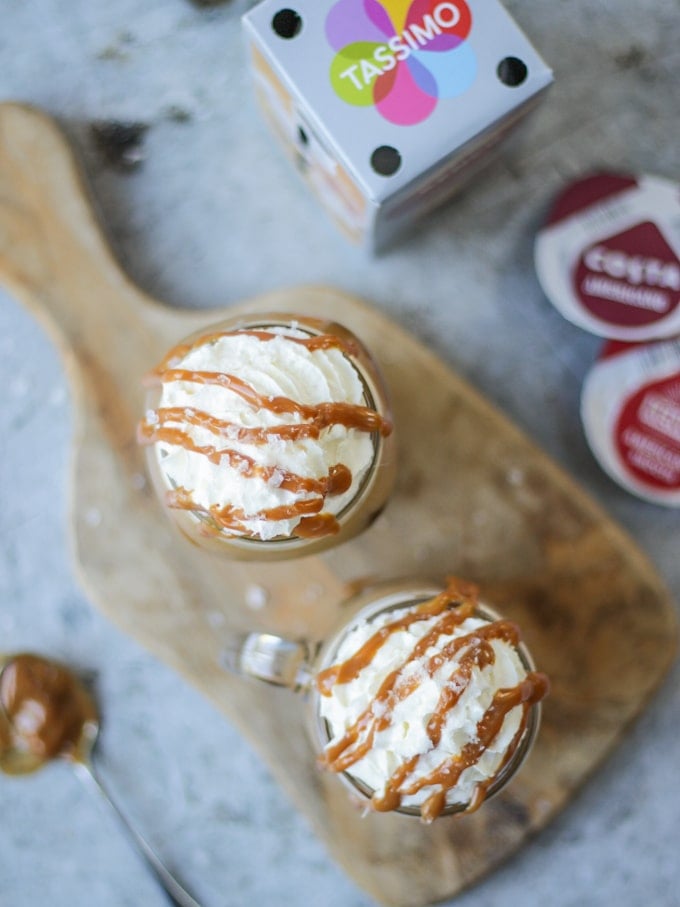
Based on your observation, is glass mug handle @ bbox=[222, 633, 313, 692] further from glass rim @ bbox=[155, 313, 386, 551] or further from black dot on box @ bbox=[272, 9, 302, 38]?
black dot on box @ bbox=[272, 9, 302, 38]

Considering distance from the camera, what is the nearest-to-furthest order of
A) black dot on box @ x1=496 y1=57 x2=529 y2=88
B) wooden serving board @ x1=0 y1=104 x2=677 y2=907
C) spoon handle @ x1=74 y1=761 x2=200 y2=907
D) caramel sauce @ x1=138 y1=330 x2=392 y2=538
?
caramel sauce @ x1=138 y1=330 x2=392 y2=538, black dot on box @ x1=496 y1=57 x2=529 y2=88, wooden serving board @ x1=0 y1=104 x2=677 y2=907, spoon handle @ x1=74 y1=761 x2=200 y2=907

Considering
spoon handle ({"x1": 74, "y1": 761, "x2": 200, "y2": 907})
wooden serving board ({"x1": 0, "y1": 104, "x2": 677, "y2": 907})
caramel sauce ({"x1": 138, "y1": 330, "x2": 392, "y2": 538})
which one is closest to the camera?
caramel sauce ({"x1": 138, "y1": 330, "x2": 392, "y2": 538})

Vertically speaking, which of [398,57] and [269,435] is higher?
[398,57]

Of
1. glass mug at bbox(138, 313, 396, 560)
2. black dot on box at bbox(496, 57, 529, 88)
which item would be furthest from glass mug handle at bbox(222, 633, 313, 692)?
black dot on box at bbox(496, 57, 529, 88)

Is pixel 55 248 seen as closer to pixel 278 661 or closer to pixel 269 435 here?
pixel 269 435

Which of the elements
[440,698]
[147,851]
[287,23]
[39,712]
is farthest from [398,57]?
[147,851]

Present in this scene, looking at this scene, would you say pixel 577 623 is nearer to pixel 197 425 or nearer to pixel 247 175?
pixel 197 425
